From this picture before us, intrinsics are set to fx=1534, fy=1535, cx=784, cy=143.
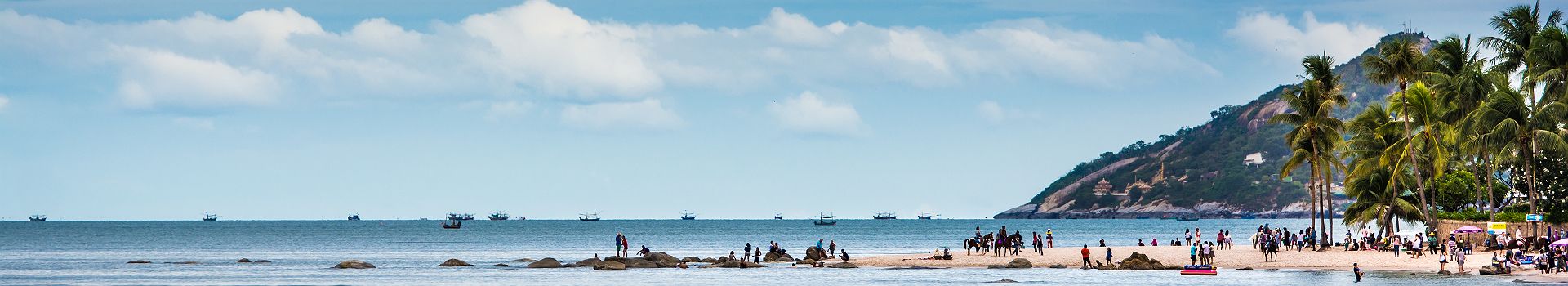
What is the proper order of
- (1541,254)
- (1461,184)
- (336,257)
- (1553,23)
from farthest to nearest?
(336,257) < (1461,184) < (1553,23) < (1541,254)

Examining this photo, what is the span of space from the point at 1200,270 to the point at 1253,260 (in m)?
8.81

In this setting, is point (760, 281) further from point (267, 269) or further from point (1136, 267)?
point (267, 269)

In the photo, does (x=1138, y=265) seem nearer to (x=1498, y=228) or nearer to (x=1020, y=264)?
(x=1020, y=264)

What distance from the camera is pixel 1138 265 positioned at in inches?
2726

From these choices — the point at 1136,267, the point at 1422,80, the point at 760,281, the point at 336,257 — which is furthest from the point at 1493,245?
the point at 336,257

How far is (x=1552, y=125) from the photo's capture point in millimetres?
71812

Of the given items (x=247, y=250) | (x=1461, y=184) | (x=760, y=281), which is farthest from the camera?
(x=247, y=250)

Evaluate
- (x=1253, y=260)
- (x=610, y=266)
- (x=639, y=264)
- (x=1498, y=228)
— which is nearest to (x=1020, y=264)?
(x=1253, y=260)

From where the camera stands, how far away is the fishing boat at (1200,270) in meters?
64.2

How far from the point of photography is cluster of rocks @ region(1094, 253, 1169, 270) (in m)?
69.1

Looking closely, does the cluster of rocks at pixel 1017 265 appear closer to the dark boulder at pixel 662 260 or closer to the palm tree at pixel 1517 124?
the dark boulder at pixel 662 260

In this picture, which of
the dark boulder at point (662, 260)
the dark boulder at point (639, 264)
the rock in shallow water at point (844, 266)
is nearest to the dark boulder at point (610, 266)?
the dark boulder at point (639, 264)

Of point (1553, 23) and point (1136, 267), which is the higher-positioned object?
point (1553, 23)

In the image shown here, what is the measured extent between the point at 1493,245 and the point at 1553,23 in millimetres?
13544
